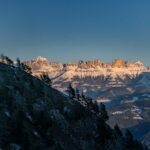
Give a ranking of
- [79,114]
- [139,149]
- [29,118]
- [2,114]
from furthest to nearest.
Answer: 1. [139,149]
2. [79,114]
3. [29,118]
4. [2,114]

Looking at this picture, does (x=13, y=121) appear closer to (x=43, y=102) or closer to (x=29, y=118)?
(x=29, y=118)

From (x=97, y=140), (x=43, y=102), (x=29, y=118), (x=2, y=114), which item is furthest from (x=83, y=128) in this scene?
(x=2, y=114)

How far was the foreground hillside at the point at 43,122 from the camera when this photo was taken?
10912 cm

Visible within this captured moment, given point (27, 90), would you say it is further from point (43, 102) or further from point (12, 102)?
point (12, 102)

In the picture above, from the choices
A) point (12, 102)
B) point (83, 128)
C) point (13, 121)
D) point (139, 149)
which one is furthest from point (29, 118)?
point (139, 149)

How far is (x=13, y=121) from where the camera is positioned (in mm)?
110562

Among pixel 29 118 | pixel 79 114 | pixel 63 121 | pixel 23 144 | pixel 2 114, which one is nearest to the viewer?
pixel 23 144

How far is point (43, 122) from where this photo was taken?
411 feet

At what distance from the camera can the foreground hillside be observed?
358ft

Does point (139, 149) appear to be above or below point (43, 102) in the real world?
below

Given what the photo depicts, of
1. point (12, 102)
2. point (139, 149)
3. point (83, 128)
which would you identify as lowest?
point (139, 149)

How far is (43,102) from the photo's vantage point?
14388 centimetres

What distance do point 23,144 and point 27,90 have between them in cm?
4134

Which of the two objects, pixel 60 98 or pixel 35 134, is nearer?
pixel 35 134
